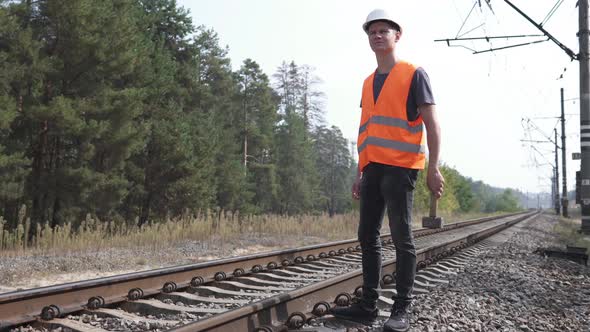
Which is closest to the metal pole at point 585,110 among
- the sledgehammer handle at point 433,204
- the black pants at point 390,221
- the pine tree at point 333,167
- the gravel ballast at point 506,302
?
the gravel ballast at point 506,302

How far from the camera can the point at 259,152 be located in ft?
159

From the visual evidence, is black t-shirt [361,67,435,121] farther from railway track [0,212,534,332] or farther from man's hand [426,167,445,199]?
railway track [0,212,534,332]

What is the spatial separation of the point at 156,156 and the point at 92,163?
317 cm

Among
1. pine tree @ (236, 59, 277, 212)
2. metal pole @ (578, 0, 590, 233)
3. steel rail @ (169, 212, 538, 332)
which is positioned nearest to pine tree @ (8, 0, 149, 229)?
metal pole @ (578, 0, 590, 233)

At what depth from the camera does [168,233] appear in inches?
416

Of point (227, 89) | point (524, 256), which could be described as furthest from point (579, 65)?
point (227, 89)

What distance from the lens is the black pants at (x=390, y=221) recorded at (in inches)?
128

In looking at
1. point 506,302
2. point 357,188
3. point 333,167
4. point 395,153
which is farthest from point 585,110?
point 333,167

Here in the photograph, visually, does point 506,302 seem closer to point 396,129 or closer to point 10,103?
point 396,129

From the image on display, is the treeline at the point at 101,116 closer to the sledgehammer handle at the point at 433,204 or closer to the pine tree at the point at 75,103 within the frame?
the pine tree at the point at 75,103

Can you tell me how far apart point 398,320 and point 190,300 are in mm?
1938

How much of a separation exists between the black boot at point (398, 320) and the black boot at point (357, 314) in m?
0.26

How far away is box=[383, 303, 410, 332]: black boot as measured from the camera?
10.2 feet

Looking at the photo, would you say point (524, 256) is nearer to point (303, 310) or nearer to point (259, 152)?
point (303, 310)
